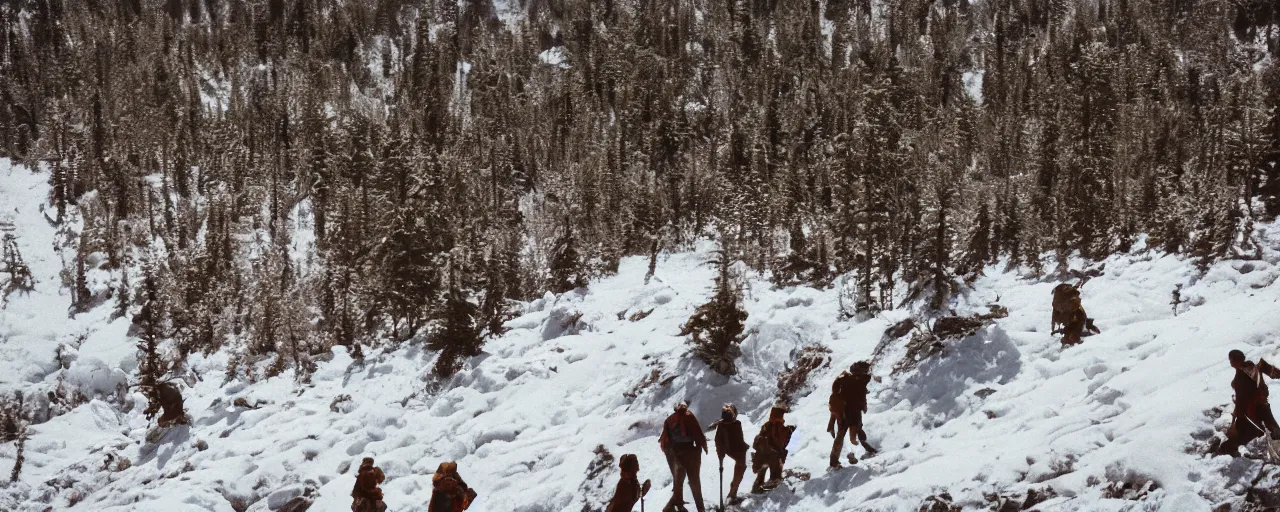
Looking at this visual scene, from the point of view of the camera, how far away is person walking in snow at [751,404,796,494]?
10.8 meters

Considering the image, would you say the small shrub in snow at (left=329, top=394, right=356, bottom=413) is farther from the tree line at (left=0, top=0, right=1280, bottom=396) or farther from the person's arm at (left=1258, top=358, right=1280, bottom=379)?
the person's arm at (left=1258, top=358, right=1280, bottom=379)

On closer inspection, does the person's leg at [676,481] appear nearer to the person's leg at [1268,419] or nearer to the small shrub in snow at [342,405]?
the person's leg at [1268,419]

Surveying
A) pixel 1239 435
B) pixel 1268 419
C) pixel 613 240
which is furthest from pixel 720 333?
pixel 613 240

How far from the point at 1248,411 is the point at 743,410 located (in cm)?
715

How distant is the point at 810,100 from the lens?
62031mm

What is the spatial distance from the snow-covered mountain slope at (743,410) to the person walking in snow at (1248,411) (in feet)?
0.84

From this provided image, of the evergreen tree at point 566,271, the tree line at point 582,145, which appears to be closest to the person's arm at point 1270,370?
the tree line at point 582,145

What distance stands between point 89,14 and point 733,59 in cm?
5141

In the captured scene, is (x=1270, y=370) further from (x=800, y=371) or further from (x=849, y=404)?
(x=800, y=371)

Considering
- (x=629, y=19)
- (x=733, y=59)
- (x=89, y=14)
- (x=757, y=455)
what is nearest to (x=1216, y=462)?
(x=757, y=455)

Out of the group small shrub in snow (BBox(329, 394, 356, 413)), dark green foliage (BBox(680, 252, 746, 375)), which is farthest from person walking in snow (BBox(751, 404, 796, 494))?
small shrub in snow (BBox(329, 394, 356, 413))

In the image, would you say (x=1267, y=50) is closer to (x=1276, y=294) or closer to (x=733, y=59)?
(x=733, y=59)

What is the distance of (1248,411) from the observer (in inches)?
325

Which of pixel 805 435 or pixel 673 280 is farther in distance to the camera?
pixel 673 280
